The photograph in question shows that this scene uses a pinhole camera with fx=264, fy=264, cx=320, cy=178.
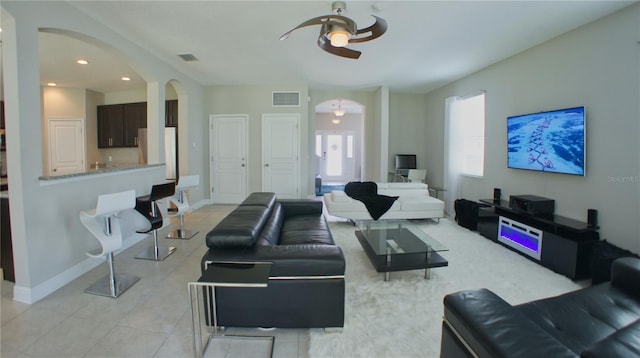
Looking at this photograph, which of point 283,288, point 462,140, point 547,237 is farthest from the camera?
point 462,140

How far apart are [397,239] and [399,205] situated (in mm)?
1536

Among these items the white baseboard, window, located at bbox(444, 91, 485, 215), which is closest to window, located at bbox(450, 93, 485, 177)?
window, located at bbox(444, 91, 485, 215)

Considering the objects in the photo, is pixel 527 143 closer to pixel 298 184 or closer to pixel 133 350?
pixel 298 184

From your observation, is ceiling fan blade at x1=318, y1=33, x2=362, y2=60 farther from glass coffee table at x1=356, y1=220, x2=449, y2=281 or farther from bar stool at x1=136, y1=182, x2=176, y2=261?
bar stool at x1=136, y1=182, x2=176, y2=261

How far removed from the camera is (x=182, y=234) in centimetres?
394

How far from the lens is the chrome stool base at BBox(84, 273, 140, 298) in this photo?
2.43 metres

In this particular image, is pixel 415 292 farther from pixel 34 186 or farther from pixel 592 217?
pixel 34 186

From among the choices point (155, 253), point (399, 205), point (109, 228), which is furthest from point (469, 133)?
point (109, 228)

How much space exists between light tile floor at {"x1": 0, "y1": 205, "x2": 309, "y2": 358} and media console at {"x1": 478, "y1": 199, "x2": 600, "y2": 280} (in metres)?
2.82

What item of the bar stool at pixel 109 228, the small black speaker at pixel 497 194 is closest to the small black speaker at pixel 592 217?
the small black speaker at pixel 497 194

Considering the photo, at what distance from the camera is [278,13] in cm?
288

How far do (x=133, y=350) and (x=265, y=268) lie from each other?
109 cm

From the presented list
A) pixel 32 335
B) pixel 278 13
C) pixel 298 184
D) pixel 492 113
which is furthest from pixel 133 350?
pixel 492 113

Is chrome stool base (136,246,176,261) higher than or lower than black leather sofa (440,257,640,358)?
lower
